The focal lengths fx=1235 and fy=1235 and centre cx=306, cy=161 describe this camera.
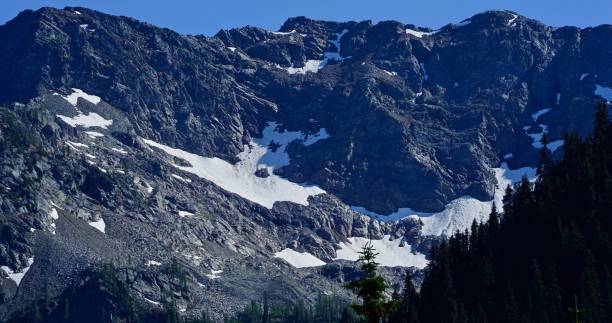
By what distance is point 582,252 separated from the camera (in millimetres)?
174875

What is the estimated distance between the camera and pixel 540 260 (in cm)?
17912

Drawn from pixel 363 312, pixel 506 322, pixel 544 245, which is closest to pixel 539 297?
pixel 506 322

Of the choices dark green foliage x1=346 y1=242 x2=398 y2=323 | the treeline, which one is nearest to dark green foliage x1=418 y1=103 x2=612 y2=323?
the treeline

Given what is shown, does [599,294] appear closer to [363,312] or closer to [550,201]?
[550,201]

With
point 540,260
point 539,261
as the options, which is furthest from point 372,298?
point 540,260

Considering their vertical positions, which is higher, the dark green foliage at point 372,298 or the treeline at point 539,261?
the treeline at point 539,261

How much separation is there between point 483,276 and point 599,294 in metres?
22.0

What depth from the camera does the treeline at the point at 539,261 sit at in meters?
164

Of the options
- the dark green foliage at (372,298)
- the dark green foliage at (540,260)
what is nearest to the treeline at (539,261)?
the dark green foliage at (540,260)

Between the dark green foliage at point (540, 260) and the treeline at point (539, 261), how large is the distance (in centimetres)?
14

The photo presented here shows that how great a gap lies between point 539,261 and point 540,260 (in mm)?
339

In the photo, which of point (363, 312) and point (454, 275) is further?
point (454, 275)

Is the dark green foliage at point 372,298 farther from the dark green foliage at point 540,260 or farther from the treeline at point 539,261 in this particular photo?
the treeline at point 539,261

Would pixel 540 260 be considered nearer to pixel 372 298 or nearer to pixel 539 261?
pixel 539 261
